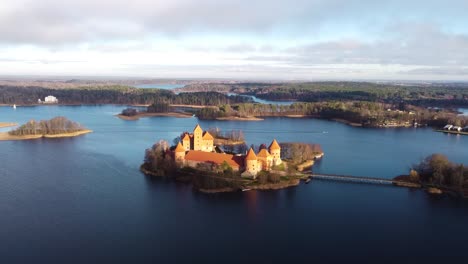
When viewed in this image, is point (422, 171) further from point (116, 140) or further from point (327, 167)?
point (116, 140)

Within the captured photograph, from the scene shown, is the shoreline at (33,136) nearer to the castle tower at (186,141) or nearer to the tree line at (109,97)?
the castle tower at (186,141)

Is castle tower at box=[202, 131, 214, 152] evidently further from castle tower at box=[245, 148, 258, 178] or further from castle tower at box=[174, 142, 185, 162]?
castle tower at box=[245, 148, 258, 178]

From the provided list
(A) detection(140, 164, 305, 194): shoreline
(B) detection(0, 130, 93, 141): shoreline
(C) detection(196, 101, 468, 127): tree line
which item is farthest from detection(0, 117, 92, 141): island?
(A) detection(140, 164, 305, 194): shoreline

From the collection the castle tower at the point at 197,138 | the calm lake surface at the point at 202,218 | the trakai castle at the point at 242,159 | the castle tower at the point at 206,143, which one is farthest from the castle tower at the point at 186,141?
the calm lake surface at the point at 202,218

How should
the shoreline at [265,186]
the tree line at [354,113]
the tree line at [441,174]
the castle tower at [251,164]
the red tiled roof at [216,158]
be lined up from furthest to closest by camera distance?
the tree line at [354,113] → the red tiled roof at [216,158] → the castle tower at [251,164] → the tree line at [441,174] → the shoreline at [265,186]

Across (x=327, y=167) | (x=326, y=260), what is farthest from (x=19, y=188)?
(x=327, y=167)

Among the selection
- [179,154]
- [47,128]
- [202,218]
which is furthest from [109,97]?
[202,218]

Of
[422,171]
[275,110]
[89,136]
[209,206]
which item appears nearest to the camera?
[209,206]
